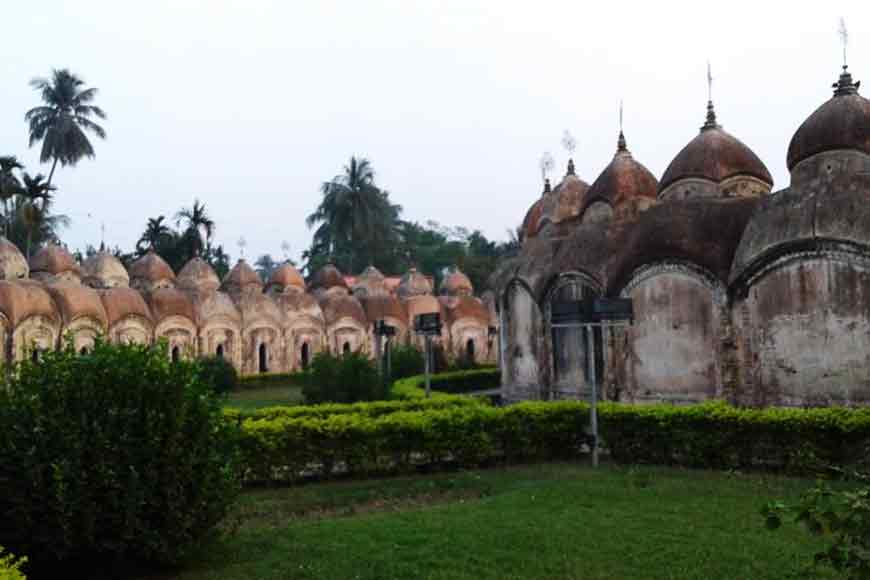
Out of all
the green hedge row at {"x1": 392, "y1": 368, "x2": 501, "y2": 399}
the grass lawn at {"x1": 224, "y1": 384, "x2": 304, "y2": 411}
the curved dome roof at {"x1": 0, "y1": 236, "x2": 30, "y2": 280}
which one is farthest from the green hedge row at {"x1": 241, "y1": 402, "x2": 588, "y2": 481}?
the curved dome roof at {"x1": 0, "y1": 236, "x2": 30, "y2": 280}

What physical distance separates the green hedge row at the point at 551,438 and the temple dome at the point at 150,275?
26951 millimetres

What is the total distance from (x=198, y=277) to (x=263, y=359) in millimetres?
6465

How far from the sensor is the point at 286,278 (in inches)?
1625

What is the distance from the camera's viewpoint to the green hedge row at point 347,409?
11.8 m

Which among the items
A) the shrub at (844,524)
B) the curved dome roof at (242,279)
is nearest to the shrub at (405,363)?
the curved dome roof at (242,279)

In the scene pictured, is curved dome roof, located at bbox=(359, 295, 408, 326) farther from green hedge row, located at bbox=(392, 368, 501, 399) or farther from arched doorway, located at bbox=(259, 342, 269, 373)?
green hedge row, located at bbox=(392, 368, 501, 399)

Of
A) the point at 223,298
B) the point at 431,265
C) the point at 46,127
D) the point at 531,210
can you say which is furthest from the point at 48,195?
the point at 431,265

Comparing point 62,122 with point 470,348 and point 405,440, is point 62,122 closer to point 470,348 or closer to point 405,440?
point 470,348

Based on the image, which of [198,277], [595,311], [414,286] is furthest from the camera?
[414,286]

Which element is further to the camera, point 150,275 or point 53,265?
point 150,275

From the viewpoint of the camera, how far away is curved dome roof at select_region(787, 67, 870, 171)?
13547 mm

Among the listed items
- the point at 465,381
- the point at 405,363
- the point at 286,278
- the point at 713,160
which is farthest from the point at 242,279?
the point at 713,160

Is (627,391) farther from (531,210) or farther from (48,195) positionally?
(48,195)

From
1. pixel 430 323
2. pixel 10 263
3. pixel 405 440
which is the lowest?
pixel 405 440
